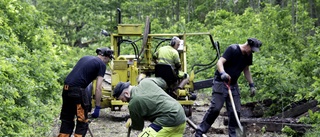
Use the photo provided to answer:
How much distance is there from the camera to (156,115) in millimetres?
5277

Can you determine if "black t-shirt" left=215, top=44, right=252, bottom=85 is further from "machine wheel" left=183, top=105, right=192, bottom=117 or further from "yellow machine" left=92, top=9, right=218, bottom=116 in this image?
"machine wheel" left=183, top=105, right=192, bottom=117

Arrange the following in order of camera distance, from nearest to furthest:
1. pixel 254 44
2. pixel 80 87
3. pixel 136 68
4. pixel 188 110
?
pixel 80 87 → pixel 254 44 → pixel 136 68 → pixel 188 110

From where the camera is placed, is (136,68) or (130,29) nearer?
(136,68)

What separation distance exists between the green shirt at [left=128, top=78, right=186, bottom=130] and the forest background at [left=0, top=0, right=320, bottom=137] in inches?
92.4

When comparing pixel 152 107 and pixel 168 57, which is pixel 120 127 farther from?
pixel 152 107

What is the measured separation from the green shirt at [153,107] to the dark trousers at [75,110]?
98.4 inches

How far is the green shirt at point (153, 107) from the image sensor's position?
17.1 ft

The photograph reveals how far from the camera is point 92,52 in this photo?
29.1 metres

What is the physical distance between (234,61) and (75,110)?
2.69 m

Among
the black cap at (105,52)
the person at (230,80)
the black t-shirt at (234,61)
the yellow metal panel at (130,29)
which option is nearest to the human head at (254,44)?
the person at (230,80)

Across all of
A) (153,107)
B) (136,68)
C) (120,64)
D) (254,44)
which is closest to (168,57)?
(136,68)

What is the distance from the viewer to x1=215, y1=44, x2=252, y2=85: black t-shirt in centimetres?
784

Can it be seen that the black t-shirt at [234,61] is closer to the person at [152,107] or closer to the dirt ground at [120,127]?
the dirt ground at [120,127]

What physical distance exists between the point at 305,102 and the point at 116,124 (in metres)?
4.36
